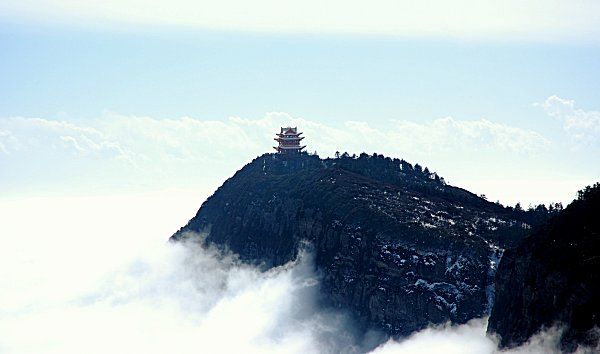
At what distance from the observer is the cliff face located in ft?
479

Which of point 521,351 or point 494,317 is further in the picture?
point 494,317

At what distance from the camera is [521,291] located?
6845 inches

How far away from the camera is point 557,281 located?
157m

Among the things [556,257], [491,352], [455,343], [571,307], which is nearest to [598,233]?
[556,257]

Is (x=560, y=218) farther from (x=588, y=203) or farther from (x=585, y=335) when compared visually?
(x=585, y=335)

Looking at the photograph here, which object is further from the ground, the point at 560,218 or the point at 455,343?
the point at 560,218

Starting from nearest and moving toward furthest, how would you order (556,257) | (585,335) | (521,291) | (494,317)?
1. (585,335)
2. (556,257)
3. (521,291)
4. (494,317)

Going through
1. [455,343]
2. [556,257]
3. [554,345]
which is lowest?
[455,343]

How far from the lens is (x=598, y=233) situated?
162 metres

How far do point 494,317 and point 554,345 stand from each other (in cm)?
3546

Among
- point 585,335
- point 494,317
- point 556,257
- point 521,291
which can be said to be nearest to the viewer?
point 585,335

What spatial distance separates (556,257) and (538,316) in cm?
1080

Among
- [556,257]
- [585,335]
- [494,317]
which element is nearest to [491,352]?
[494,317]

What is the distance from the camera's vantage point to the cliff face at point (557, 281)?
479ft
